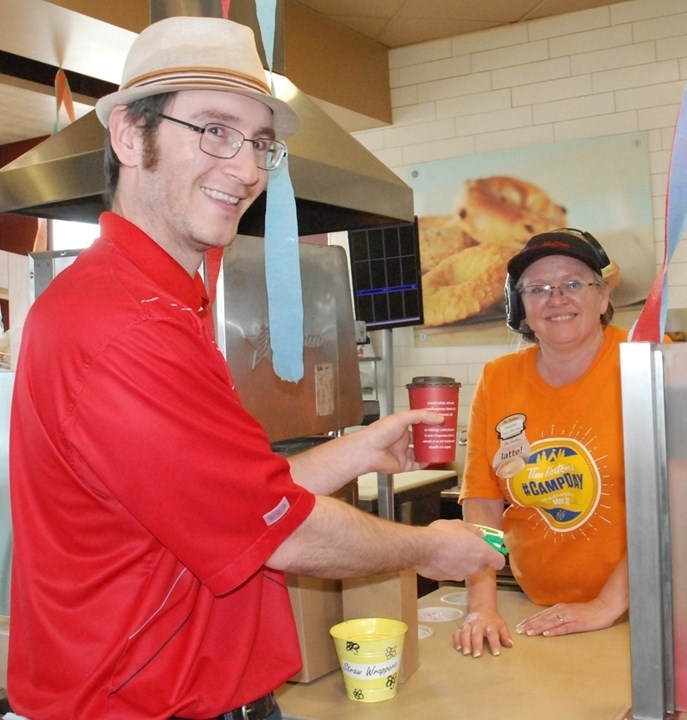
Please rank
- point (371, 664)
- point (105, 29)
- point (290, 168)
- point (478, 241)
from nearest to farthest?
point (371, 664) < point (290, 168) < point (105, 29) < point (478, 241)

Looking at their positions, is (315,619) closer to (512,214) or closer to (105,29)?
(105,29)

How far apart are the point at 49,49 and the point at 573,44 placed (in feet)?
9.44

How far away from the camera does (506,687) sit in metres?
1.85

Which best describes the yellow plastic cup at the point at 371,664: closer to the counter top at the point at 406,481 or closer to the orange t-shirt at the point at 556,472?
the orange t-shirt at the point at 556,472

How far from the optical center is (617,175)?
515 cm

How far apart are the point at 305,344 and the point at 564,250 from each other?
2.60ft

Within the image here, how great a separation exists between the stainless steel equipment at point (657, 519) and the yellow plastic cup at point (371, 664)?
57 centimetres

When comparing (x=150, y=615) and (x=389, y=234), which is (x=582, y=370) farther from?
(x=389, y=234)

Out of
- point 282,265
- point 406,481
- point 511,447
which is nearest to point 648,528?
point 282,265

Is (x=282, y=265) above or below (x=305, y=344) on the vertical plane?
above

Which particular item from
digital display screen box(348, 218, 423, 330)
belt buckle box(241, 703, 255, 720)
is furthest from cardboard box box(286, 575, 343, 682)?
digital display screen box(348, 218, 423, 330)

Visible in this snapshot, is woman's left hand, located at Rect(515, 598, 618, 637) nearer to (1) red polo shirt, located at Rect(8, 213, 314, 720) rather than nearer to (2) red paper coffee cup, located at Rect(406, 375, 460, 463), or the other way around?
(2) red paper coffee cup, located at Rect(406, 375, 460, 463)

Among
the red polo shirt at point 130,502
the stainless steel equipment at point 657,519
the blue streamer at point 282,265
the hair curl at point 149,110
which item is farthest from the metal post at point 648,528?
the hair curl at point 149,110

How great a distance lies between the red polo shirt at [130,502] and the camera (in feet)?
4.05
